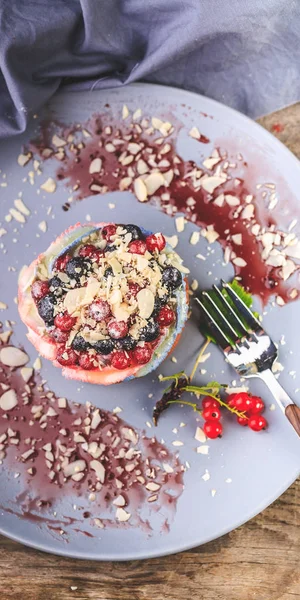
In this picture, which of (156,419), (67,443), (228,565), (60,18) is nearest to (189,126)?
(60,18)

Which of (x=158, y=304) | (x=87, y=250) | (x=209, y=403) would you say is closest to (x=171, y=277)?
(x=158, y=304)

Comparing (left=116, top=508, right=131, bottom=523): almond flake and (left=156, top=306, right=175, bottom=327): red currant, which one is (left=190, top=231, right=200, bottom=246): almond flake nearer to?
(left=156, top=306, right=175, bottom=327): red currant

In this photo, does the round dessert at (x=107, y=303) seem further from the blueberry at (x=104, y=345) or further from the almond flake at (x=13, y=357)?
Result: the almond flake at (x=13, y=357)

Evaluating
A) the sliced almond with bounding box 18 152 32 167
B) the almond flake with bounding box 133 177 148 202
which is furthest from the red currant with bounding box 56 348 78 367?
the sliced almond with bounding box 18 152 32 167

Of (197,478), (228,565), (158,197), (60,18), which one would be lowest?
(228,565)

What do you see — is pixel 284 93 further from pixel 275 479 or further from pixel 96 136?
pixel 275 479

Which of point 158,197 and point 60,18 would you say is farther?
point 158,197

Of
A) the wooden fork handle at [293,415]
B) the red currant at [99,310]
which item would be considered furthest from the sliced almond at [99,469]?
the wooden fork handle at [293,415]
